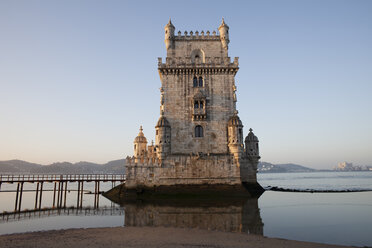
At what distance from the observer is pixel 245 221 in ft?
66.5

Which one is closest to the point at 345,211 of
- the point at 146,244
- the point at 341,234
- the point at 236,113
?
the point at 341,234

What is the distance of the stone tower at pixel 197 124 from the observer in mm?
31406

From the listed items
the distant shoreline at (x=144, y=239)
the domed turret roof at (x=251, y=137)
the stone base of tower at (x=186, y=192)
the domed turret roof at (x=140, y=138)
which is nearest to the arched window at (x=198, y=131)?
the stone base of tower at (x=186, y=192)

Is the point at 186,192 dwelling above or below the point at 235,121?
below

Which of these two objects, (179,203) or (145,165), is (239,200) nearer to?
(179,203)

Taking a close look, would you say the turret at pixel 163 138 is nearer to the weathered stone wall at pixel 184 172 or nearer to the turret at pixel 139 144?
the weathered stone wall at pixel 184 172

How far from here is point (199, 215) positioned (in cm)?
2195

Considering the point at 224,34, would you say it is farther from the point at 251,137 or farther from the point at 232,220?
the point at 232,220

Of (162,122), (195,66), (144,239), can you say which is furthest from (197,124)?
(144,239)

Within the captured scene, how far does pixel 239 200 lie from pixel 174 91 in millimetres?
17053

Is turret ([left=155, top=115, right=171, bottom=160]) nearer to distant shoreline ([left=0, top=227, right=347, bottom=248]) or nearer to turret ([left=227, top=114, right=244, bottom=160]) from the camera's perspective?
turret ([left=227, top=114, right=244, bottom=160])

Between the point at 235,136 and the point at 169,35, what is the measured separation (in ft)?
59.0

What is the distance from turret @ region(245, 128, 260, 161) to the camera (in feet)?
115

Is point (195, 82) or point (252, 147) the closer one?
point (195, 82)
